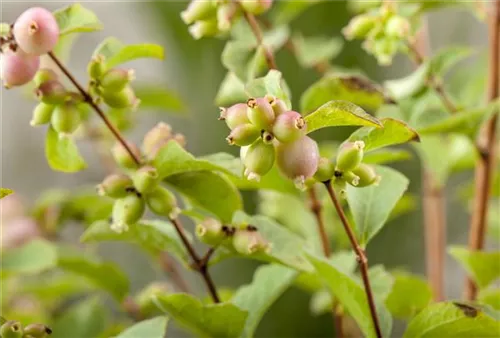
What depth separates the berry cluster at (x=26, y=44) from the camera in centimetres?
31

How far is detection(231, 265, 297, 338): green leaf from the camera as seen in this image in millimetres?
397

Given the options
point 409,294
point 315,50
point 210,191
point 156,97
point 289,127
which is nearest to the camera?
point 289,127

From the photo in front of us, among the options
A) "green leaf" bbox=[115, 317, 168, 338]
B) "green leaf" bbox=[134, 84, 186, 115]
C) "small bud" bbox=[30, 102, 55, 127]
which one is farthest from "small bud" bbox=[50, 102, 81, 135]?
"green leaf" bbox=[134, 84, 186, 115]

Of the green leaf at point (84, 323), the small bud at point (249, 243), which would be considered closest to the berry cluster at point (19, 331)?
the small bud at point (249, 243)

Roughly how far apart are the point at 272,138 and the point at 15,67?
5.4 inches

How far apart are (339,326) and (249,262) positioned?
0.51m

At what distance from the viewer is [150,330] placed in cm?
34

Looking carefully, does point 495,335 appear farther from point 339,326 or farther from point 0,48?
point 0,48

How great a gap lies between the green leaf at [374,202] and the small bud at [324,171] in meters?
0.06

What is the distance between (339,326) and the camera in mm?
491

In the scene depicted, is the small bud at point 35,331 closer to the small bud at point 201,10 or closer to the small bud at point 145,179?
the small bud at point 145,179

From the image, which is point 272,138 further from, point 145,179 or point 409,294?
point 409,294

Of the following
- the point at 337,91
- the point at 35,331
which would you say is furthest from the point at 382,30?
Answer: the point at 35,331

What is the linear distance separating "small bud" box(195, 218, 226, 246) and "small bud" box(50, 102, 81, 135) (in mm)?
85
